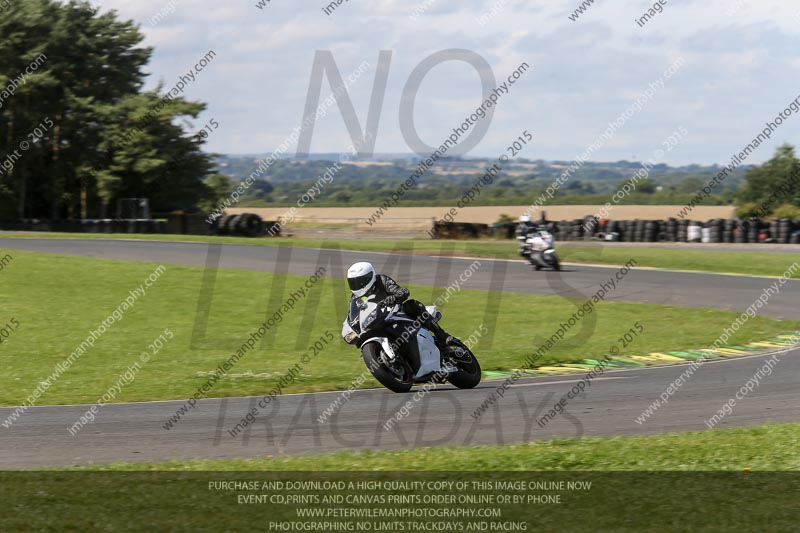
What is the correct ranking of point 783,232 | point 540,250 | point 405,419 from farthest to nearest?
point 783,232 → point 540,250 → point 405,419

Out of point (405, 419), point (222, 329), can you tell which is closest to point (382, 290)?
point (405, 419)

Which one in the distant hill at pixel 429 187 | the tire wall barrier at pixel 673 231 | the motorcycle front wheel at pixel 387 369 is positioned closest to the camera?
the motorcycle front wheel at pixel 387 369

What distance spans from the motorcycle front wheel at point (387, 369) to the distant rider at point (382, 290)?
0.59 meters

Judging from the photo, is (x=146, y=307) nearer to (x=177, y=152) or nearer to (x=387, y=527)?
(x=387, y=527)

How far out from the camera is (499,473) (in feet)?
23.2

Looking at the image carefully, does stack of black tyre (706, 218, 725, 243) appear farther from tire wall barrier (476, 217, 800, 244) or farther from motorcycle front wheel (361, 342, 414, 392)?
motorcycle front wheel (361, 342, 414, 392)

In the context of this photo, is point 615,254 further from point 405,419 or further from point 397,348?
point 405,419

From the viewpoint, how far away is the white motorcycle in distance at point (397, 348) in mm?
11562

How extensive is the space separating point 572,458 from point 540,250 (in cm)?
2185

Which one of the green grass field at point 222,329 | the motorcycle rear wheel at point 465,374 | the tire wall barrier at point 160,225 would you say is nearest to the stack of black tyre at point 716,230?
the tire wall barrier at point 160,225

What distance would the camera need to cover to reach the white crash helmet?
11680mm

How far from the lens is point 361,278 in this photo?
11.7 metres

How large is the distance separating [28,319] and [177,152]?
35.6 m

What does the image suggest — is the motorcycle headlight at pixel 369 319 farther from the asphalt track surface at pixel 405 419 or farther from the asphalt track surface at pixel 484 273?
the asphalt track surface at pixel 484 273
